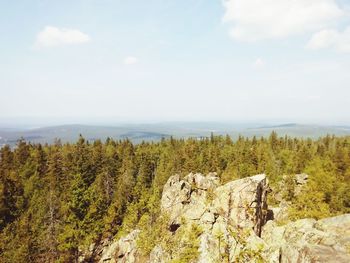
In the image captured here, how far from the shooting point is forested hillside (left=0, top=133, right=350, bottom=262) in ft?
204

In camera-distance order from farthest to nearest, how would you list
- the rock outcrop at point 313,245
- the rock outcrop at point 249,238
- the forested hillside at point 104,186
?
the forested hillside at point 104,186 → the rock outcrop at point 249,238 → the rock outcrop at point 313,245

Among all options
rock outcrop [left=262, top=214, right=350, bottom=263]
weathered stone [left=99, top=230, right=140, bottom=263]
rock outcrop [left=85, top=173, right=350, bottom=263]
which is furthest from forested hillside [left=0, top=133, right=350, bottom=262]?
rock outcrop [left=262, top=214, right=350, bottom=263]

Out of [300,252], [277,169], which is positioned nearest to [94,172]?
[277,169]

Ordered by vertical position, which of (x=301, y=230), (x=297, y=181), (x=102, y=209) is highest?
(x=301, y=230)

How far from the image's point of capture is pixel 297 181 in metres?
86.1

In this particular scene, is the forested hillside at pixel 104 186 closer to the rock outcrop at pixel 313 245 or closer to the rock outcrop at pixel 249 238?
the rock outcrop at pixel 249 238

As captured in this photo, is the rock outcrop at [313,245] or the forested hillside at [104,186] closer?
the rock outcrop at [313,245]

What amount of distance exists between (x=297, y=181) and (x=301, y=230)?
6863 cm

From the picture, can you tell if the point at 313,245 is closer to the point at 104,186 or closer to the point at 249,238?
the point at 249,238

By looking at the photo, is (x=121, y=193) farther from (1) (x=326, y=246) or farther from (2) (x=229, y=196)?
(1) (x=326, y=246)

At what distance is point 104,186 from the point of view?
98375mm

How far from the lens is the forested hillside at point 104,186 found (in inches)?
2443

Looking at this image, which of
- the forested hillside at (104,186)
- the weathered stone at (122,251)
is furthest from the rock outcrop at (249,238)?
the weathered stone at (122,251)

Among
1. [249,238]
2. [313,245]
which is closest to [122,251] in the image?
[249,238]
